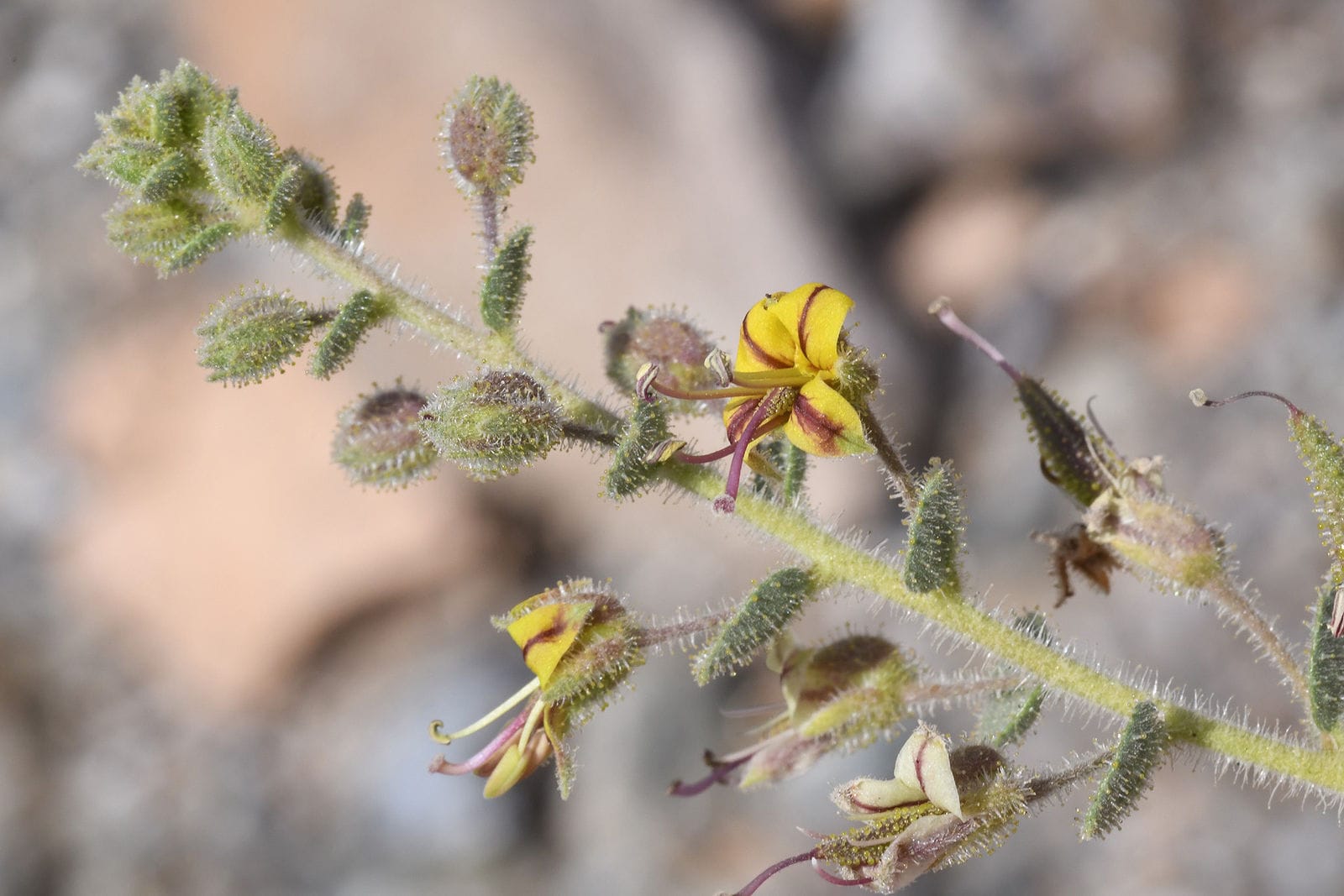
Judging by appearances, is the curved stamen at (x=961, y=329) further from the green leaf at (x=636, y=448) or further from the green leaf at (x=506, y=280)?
the green leaf at (x=506, y=280)

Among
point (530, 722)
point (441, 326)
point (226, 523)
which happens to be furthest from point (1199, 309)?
point (226, 523)

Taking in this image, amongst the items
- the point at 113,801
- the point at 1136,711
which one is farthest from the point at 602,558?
the point at 1136,711

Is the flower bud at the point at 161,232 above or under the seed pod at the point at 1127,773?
above

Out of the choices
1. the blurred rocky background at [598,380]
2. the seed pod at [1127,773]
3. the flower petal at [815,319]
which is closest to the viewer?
the seed pod at [1127,773]

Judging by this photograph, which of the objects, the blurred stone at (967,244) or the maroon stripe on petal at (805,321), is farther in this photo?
the blurred stone at (967,244)

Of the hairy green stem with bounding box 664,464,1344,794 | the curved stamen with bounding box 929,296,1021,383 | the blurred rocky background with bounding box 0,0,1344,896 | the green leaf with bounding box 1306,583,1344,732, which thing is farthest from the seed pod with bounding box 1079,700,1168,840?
the blurred rocky background with bounding box 0,0,1344,896

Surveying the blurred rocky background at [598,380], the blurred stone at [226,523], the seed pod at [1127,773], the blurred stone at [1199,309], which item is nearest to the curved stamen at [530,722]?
the seed pod at [1127,773]

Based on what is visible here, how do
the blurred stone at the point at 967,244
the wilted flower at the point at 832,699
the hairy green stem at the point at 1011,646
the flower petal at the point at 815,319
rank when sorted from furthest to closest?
the blurred stone at the point at 967,244 < the wilted flower at the point at 832,699 < the hairy green stem at the point at 1011,646 < the flower petal at the point at 815,319
